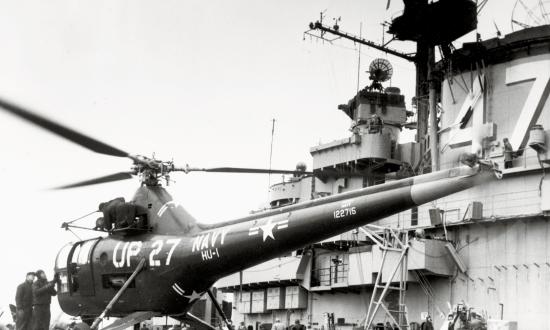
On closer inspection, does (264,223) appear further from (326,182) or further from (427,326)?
(326,182)

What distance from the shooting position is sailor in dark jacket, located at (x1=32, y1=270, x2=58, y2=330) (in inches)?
568

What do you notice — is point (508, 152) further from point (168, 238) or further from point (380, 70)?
point (168, 238)

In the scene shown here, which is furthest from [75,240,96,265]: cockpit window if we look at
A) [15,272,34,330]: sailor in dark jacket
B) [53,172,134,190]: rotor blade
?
[53,172,134,190]: rotor blade

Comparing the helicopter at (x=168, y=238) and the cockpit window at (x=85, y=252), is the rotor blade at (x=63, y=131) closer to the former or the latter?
the helicopter at (x=168, y=238)

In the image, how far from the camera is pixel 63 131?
1160 cm

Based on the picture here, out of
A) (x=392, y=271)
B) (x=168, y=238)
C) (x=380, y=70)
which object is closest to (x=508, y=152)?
(x=392, y=271)

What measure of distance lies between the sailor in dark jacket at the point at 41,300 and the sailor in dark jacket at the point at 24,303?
110 mm

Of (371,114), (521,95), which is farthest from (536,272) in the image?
(371,114)

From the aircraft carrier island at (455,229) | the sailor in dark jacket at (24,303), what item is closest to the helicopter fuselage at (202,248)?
the sailor in dark jacket at (24,303)

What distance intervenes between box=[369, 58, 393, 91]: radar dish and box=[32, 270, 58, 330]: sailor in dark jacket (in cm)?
2141

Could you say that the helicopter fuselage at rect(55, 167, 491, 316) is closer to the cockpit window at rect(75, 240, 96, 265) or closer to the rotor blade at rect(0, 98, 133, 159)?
the cockpit window at rect(75, 240, 96, 265)

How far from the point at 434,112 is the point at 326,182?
5433 millimetres

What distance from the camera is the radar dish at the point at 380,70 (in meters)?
32.5

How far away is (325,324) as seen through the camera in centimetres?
2683
